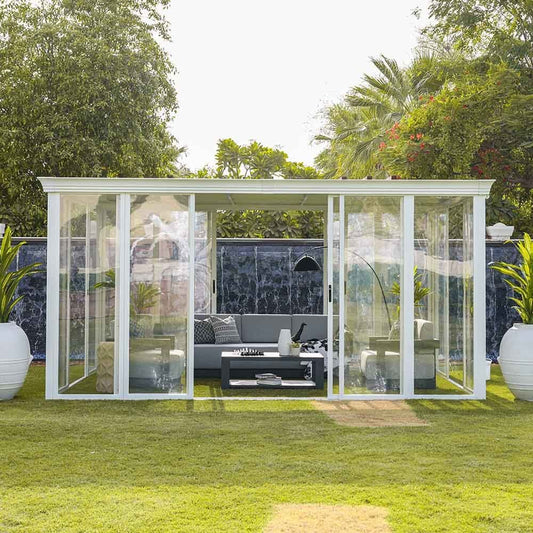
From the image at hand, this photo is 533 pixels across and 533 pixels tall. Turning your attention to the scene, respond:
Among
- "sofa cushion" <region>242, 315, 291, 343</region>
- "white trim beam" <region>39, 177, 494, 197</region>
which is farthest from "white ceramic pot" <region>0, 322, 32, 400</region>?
"sofa cushion" <region>242, 315, 291, 343</region>

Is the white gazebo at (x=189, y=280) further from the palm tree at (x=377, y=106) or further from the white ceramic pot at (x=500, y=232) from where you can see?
the palm tree at (x=377, y=106)

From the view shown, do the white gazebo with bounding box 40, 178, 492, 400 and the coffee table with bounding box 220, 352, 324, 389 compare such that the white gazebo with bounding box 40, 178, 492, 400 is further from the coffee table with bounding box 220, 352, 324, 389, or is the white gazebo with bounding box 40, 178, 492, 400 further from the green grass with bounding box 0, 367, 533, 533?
the coffee table with bounding box 220, 352, 324, 389

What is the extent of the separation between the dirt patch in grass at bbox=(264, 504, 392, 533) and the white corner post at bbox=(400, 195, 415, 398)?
3.98m

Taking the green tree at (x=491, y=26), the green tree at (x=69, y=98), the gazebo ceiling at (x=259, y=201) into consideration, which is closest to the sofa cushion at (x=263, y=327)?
the gazebo ceiling at (x=259, y=201)

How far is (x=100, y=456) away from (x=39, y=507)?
1273 millimetres

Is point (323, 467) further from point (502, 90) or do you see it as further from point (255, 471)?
point (502, 90)

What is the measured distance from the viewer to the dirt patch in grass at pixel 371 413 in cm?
748

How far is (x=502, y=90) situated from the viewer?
15438 mm

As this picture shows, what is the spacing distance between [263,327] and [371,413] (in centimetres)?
376

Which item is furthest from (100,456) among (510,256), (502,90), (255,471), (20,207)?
(20,207)

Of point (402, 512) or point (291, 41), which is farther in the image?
point (291, 41)

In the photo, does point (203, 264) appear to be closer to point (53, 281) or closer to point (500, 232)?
point (53, 281)

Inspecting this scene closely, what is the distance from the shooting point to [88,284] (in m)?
8.77

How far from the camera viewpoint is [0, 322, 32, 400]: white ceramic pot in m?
8.49
